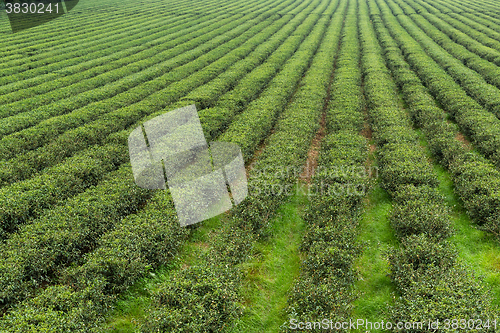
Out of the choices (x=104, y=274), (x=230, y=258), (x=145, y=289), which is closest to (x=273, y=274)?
(x=230, y=258)

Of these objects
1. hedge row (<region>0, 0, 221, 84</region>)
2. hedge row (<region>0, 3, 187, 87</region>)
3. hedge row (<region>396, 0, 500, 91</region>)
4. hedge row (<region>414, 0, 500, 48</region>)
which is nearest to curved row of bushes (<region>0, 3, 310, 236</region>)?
hedge row (<region>0, 3, 187, 87</region>)

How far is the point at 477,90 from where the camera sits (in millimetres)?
20344

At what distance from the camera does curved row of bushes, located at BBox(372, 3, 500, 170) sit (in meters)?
14.7

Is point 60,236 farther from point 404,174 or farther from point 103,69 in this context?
point 103,69

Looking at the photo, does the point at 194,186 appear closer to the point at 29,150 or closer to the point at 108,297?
the point at 108,297

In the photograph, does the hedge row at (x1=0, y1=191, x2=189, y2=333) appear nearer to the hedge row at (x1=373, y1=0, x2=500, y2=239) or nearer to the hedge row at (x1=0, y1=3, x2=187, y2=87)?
the hedge row at (x1=373, y1=0, x2=500, y2=239)

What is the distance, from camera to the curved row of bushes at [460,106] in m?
14.7

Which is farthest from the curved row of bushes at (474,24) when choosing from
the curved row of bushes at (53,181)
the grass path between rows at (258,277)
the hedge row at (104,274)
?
the hedge row at (104,274)

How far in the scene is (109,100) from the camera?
20797mm

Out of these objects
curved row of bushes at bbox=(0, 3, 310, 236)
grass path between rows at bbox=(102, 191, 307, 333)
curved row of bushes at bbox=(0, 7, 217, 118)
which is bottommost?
grass path between rows at bbox=(102, 191, 307, 333)

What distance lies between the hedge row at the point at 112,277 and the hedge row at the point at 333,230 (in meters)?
2.30

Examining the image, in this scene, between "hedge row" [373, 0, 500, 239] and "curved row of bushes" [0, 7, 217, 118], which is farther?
"curved row of bushes" [0, 7, 217, 118]

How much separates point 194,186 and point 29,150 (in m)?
11.2

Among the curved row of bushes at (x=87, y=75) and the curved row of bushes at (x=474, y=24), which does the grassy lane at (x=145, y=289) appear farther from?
the curved row of bushes at (x=474, y=24)
